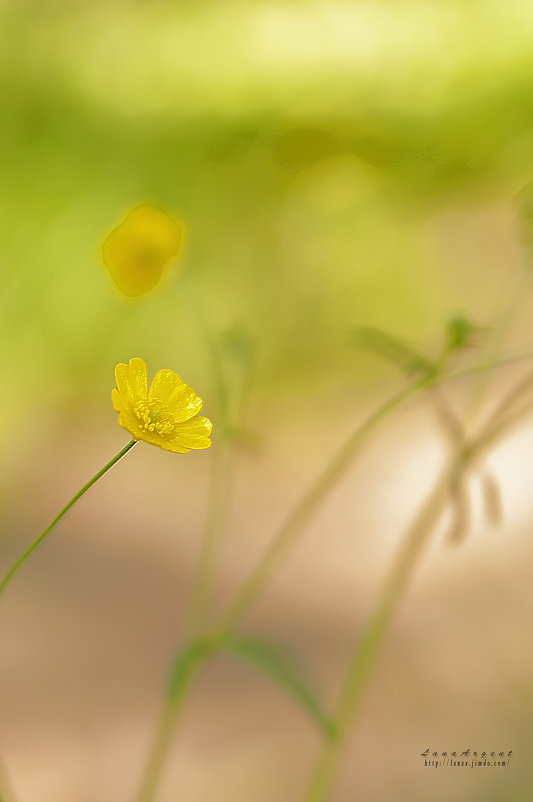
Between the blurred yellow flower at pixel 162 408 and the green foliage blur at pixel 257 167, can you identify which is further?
the green foliage blur at pixel 257 167

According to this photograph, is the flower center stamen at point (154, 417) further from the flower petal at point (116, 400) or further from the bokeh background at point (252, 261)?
the bokeh background at point (252, 261)

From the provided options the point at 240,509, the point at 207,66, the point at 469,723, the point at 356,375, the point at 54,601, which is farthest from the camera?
the point at 207,66

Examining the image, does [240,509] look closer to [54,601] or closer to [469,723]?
[54,601]

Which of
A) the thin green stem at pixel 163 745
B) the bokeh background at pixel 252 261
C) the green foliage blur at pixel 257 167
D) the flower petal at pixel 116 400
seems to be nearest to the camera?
the flower petal at pixel 116 400

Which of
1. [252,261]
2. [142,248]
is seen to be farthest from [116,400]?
[252,261]

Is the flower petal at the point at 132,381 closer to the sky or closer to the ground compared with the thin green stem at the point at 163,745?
closer to the sky

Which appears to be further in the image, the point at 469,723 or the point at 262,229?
the point at 262,229

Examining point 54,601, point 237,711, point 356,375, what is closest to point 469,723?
point 237,711

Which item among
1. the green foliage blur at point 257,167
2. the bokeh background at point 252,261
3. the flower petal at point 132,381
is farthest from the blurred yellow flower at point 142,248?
the green foliage blur at point 257,167
